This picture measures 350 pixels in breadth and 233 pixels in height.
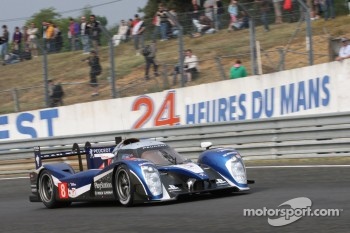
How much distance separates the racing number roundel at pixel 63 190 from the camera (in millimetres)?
11406

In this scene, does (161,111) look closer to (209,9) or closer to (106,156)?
(209,9)

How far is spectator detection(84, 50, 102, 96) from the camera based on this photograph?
2106 cm

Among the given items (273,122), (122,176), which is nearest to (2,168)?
(273,122)

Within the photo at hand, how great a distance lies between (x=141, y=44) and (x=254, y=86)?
4.17 metres

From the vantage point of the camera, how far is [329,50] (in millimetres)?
17922

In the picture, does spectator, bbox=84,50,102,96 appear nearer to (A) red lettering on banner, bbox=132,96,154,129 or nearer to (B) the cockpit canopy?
(A) red lettering on banner, bbox=132,96,154,129

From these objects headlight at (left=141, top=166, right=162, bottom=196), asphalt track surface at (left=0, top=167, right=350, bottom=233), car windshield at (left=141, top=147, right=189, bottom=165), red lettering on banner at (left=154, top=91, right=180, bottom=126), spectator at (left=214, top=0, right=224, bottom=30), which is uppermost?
spectator at (left=214, top=0, right=224, bottom=30)

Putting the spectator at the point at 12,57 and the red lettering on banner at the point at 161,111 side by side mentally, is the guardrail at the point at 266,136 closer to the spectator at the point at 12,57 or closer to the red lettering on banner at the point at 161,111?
the red lettering on banner at the point at 161,111

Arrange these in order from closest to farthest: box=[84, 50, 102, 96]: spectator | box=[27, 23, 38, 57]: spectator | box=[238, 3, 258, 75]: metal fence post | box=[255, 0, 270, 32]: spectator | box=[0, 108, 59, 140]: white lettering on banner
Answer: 1. box=[238, 3, 258, 75]: metal fence post
2. box=[255, 0, 270, 32]: spectator
3. box=[84, 50, 102, 96]: spectator
4. box=[0, 108, 59, 140]: white lettering on banner
5. box=[27, 23, 38, 57]: spectator

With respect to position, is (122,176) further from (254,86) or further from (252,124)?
(254,86)

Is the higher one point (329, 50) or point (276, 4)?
point (276, 4)

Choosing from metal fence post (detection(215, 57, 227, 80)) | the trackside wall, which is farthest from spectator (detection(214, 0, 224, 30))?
the trackside wall

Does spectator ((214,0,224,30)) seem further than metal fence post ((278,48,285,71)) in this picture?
Yes

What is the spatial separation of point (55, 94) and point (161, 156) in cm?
1139
